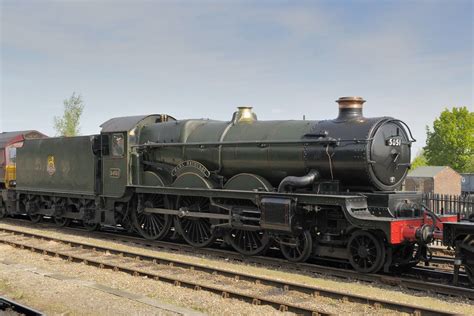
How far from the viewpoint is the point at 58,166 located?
16.7 metres

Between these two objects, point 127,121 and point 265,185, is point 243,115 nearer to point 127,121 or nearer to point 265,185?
point 265,185

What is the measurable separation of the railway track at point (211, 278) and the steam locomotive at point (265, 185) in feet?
5.12

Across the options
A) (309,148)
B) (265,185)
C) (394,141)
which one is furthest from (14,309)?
(394,141)

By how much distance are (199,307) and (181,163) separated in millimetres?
5821

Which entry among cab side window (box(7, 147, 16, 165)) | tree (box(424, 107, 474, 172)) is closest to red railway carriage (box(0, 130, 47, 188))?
cab side window (box(7, 147, 16, 165))

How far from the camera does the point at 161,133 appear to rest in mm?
13898

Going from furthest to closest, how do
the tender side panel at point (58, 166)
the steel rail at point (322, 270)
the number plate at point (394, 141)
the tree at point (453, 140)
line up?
1. the tree at point (453, 140)
2. the tender side panel at point (58, 166)
3. the number plate at point (394, 141)
4. the steel rail at point (322, 270)

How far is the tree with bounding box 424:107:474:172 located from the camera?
51.1m

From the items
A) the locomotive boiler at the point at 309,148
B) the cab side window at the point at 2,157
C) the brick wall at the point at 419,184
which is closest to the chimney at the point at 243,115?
the locomotive boiler at the point at 309,148

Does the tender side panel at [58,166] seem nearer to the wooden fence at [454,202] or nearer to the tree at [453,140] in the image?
the wooden fence at [454,202]

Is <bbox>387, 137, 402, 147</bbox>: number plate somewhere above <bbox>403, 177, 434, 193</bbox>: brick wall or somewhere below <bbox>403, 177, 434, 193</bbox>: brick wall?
above

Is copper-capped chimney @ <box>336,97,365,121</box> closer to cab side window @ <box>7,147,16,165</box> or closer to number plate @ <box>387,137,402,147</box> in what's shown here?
number plate @ <box>387,137,402,147</box>

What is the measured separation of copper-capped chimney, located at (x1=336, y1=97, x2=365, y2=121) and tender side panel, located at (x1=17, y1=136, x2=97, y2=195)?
26.4ft

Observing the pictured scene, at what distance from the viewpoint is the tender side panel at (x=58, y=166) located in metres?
15.4
